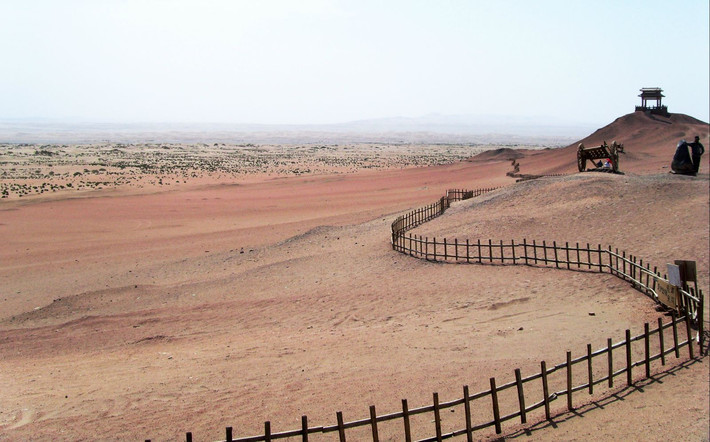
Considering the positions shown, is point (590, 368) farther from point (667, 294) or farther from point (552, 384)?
point (667, 294)

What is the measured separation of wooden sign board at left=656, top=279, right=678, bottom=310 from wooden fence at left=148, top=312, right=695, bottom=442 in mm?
928

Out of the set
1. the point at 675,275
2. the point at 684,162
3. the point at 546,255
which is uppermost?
the point at 684,162

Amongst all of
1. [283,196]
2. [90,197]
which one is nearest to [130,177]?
[90,197]

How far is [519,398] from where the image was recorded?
9.17m

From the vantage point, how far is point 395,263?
2091 cm

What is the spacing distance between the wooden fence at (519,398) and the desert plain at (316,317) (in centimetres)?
16

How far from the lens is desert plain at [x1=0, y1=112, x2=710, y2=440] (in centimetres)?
995

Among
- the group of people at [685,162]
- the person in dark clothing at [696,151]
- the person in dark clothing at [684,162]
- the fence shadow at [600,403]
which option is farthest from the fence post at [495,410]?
the person in dark clothing at [684,162]

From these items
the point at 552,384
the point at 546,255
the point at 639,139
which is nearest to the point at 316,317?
the point at 552,384

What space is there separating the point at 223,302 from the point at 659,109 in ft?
162

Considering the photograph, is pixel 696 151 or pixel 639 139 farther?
pixel 639 139

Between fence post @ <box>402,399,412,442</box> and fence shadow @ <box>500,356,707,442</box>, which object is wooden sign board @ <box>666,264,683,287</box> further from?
fence post @ <box>402,399,412,442</box>

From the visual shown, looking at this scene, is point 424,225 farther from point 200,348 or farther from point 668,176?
point 200,348

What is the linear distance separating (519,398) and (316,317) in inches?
300
